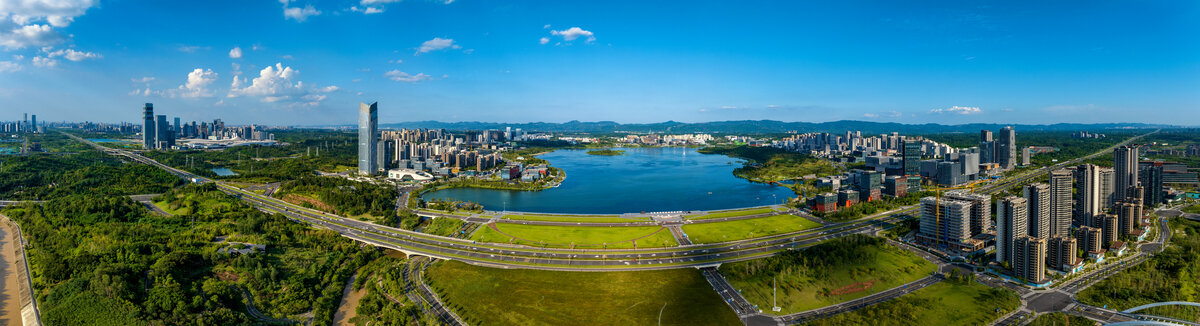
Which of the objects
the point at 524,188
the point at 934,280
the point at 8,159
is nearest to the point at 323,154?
the point at 8,159

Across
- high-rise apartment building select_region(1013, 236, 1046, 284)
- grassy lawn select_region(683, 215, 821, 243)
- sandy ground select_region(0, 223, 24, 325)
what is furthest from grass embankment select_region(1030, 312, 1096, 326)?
sandy ground select_region(0, 223, 24, 325)

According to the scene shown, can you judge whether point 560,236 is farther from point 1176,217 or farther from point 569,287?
point 1176,217

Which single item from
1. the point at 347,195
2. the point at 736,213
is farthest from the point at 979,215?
the point at 347,195

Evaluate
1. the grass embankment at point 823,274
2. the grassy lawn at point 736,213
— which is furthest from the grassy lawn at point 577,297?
the grassy lawn at point 736,213

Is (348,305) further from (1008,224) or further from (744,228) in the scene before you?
(1008,224)

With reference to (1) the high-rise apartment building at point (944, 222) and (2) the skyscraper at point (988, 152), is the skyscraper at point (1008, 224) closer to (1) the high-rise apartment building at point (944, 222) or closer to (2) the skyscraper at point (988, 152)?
(1) the high-rise apartment building at point (944, 222)

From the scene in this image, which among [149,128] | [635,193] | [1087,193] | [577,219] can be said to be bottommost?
[577,219]
